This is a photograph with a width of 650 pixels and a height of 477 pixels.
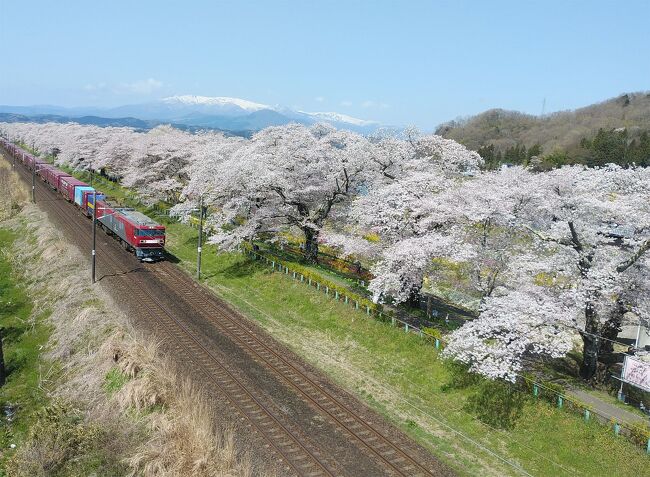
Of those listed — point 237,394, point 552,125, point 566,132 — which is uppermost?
point 552,125

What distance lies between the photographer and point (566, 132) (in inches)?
5271

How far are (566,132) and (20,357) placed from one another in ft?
465

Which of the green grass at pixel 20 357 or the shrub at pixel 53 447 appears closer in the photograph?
the shrub at pixel 53 447

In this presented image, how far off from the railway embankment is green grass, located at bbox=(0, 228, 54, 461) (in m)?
0.05

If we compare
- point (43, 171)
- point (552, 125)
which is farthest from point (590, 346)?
point (552, 125)

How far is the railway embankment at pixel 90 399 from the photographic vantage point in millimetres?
14383

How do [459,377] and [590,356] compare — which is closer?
[590,356]

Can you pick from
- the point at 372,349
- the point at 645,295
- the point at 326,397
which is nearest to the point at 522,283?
the point at 645,295

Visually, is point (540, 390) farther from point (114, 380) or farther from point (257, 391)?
point (114, 380)

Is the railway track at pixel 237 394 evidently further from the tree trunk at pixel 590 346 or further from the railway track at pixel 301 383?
the tree trunk at pixel 590 346

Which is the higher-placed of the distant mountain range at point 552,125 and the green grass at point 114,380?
the distant mountain range at point 552,125

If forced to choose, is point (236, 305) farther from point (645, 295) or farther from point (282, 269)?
point (645, 295)

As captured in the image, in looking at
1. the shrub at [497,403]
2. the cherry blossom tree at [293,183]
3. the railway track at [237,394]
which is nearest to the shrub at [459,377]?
the shrub at [497,403]

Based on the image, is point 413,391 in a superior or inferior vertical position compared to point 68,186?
inferior
